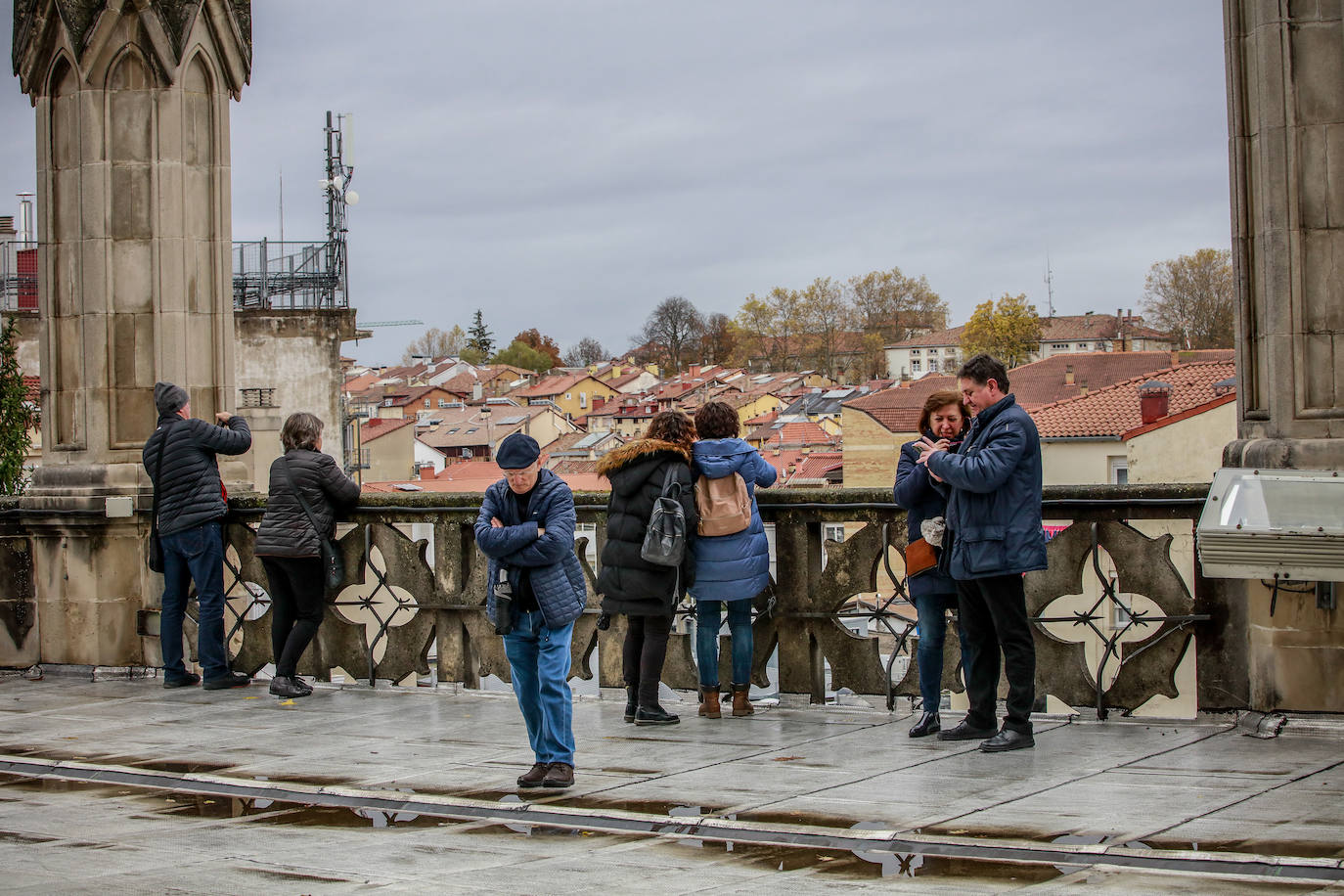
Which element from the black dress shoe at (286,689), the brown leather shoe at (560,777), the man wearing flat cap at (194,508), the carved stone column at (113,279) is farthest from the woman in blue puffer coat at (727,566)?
the carved stone column at (113,279)

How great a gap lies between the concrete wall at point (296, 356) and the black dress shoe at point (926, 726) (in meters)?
26.8

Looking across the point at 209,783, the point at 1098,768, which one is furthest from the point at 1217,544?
the point at 209,783

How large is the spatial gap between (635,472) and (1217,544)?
118 inches

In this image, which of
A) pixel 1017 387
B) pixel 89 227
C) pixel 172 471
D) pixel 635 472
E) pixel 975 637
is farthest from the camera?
pixel 1017 387

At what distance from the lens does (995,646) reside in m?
7.68

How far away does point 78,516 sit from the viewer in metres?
10.8

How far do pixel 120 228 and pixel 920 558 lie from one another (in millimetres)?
6196

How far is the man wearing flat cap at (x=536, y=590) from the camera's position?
6.88 meters

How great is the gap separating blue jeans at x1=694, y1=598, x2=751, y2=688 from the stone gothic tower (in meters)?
4.28

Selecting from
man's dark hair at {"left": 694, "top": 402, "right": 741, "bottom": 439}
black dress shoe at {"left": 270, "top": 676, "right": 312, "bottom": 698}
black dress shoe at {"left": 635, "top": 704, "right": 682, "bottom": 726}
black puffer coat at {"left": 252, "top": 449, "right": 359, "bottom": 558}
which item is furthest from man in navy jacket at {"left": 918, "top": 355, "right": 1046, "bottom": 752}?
black dress shoe at {"left": 270, "top": 676, "right": 312, "bottom": 698}

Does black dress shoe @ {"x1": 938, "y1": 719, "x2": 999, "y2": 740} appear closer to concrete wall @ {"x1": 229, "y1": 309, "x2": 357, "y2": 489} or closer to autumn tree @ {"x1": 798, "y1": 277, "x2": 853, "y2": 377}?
concrete wall @ {"x1": 229, "y1": 309, "x2": 357, "y2": 489}

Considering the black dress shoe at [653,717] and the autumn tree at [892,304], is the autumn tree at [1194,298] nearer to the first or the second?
the autumn tree at [892,304]

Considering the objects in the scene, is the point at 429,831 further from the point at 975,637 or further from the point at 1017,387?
the point at 1017,387

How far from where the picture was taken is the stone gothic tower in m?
10.8
